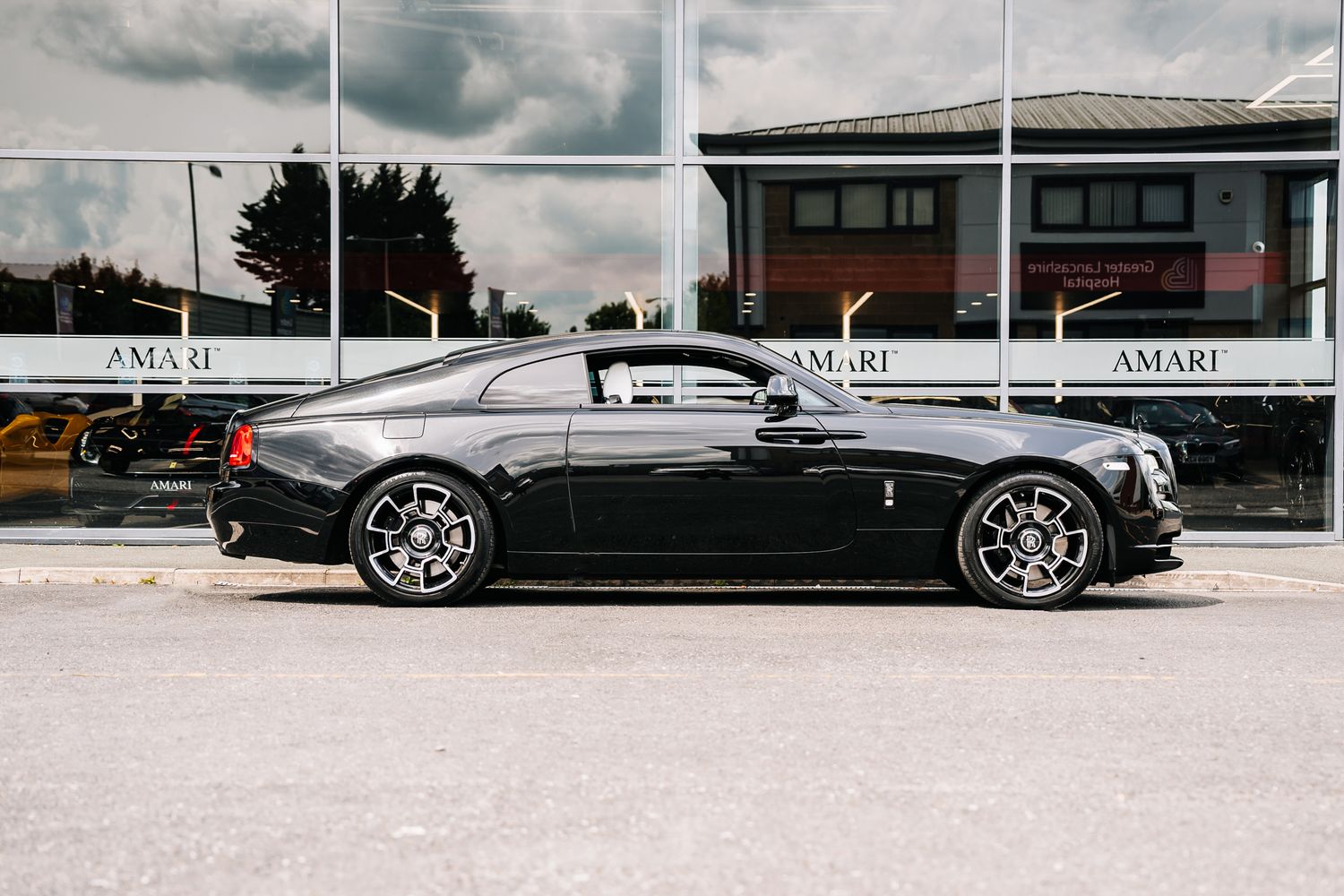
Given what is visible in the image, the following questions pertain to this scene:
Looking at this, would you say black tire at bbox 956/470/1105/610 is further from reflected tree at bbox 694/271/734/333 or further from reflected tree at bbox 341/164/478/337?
reflected tree at bbox 341/164/478/337

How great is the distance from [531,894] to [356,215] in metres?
9.05

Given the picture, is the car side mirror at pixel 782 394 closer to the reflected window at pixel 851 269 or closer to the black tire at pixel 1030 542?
the black tire at pixel 1030 542

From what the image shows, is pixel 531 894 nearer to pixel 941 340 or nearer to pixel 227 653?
pixel 227 653

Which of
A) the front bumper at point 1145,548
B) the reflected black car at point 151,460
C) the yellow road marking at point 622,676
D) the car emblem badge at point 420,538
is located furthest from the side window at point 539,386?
the reflected black car at point 151,460

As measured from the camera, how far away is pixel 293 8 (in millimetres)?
11391

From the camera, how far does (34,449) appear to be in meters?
11.0

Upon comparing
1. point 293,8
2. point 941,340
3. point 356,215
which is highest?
point 293,8

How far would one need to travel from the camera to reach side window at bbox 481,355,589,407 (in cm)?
745

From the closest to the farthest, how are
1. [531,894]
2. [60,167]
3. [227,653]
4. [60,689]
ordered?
1. [531,894]
2. [60,689]
3. [227,653]
4. [60,167]

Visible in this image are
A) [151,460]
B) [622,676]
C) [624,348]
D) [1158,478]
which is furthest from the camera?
[151,460]

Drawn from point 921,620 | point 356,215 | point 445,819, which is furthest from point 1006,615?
point 356,215

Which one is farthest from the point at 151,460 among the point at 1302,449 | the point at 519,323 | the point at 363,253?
the point at 1302,449

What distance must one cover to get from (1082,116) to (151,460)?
794cm

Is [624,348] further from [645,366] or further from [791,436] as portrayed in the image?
[791,436]
